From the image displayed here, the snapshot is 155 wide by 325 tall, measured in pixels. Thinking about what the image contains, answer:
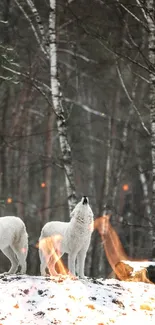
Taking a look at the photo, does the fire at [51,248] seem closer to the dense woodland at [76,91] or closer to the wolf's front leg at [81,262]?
the wolf's front leg at [81,262]

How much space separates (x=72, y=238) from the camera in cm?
979

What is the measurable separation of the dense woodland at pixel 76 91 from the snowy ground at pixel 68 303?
4.35 meters

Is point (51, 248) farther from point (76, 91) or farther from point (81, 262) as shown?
point (76, 91)

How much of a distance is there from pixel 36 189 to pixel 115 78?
38.6 feet

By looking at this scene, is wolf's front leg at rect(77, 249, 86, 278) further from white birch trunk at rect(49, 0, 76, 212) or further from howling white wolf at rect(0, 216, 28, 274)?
white birch trunk at rect(49, 0, 76, 212)

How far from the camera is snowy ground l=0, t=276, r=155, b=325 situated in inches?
306

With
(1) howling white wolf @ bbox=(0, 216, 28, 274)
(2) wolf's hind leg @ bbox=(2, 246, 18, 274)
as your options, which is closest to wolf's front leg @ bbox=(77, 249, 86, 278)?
(1) howling white wolf @ bbox=(0, 216, 28, 274)

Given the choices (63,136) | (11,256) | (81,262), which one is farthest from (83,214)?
(63,136)

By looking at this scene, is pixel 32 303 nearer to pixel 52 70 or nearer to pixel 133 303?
pixel 133 303

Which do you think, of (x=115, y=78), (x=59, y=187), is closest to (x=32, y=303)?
(x=115, y=78)

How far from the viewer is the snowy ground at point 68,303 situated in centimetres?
778

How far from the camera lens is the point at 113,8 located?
19.4 meters

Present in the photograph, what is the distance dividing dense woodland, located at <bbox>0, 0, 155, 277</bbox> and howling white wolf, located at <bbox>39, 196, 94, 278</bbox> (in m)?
3.31

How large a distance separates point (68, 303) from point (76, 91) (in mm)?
16503
